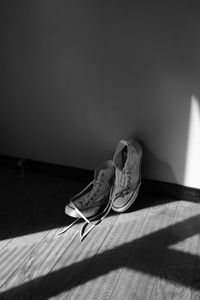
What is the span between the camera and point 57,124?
1.60 meters

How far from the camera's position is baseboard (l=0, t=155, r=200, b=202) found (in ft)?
4.81

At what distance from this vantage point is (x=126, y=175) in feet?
4.65

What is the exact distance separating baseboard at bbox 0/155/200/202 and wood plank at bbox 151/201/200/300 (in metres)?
0.07

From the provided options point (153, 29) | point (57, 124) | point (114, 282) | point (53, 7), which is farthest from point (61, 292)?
point (53, 7)

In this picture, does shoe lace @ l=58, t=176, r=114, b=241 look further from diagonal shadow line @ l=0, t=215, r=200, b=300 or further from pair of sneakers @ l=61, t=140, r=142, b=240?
diagonal shadow line @ l=0, t=215, r=200, b=300

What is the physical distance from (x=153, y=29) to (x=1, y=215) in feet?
3.19

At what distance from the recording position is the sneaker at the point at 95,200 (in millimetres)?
1345

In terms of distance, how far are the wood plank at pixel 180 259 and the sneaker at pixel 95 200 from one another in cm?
30

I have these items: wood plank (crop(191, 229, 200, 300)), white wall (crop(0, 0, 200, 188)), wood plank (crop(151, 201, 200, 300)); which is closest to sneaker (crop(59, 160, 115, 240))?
white wall (crop(0, 0, 200, 188))

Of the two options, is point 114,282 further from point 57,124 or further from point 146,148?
point 57,124

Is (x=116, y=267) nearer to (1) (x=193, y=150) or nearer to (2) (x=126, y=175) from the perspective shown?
(2) (x=126, y=175)

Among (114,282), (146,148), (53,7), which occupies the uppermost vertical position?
(53,7)

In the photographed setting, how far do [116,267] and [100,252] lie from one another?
0.09m

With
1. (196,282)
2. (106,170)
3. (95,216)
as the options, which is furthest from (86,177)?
(196,282)
